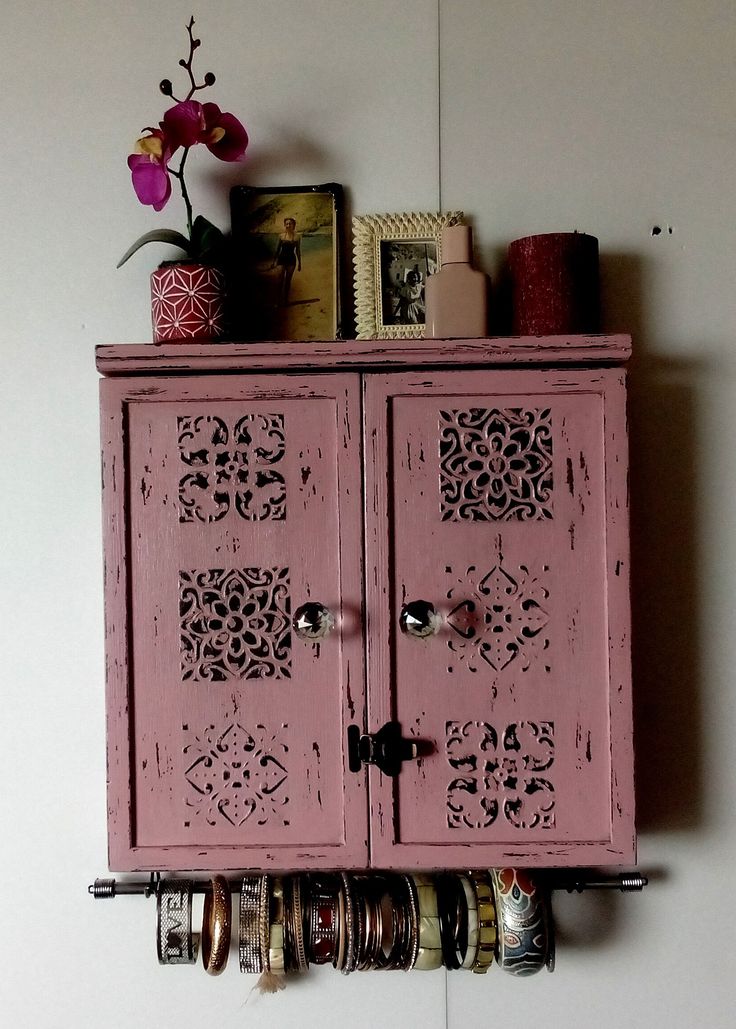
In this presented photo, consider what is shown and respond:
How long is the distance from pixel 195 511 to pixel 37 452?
327mm

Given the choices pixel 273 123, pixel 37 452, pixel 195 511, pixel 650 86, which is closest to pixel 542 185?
pixel 650 86

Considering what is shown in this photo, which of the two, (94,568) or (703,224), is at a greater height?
(703,224)

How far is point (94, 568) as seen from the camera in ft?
3.73

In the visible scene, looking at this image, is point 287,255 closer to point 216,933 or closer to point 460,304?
point 460,304

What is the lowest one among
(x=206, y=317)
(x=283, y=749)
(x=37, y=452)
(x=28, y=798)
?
(x=28, y=798)

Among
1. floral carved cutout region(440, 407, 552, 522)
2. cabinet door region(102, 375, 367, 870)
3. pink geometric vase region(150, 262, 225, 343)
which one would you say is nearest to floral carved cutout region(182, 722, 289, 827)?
cabinet door region(102, 375, 367, 870)

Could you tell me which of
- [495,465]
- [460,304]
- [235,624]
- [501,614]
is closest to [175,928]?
[235,624]

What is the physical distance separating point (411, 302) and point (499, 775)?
59cm

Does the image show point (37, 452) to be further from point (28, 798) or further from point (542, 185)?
point (542, 185)

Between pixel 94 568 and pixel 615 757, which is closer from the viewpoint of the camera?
pixel 615 757

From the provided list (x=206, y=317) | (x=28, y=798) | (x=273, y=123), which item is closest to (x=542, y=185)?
(x=273, y=123)

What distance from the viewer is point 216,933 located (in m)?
1.03

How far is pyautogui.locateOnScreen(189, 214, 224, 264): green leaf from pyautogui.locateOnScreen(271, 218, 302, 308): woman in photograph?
85 mm

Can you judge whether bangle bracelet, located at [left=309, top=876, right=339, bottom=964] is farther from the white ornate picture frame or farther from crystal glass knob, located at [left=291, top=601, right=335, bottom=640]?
the white ornate picture frame
